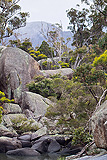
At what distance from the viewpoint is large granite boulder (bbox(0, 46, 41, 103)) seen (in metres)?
25.2

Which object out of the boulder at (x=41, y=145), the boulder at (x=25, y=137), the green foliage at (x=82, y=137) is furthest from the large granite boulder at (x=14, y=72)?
the green foliage at (x=82, y=137)

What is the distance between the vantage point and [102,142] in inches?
214

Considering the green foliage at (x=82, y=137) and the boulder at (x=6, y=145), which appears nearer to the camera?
the green foliage at (x=82, y=137)

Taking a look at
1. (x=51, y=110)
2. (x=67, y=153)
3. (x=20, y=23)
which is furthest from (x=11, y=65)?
(x=67, y=153)

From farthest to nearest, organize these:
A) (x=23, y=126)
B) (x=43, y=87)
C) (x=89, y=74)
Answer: (x=43, y=87)
(x=23, y=126)
(x=89, y=74)

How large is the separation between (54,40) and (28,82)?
44.2ft

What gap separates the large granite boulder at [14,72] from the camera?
25250mm

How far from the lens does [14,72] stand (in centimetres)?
2586

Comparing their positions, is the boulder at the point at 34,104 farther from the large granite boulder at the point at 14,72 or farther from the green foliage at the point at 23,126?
the green foliage at the point at 23,126

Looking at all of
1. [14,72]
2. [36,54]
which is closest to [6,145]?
[14,72]

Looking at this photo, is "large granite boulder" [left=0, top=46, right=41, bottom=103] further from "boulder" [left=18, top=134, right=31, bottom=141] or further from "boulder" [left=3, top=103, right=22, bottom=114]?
"boulder" [left=18, top=134, right=31, bottom=141]

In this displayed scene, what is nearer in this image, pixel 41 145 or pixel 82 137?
pixel 82 137

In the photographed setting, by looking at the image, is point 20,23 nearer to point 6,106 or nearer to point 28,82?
point 28,82

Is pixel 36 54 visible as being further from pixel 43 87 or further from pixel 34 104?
pixel 34 104
